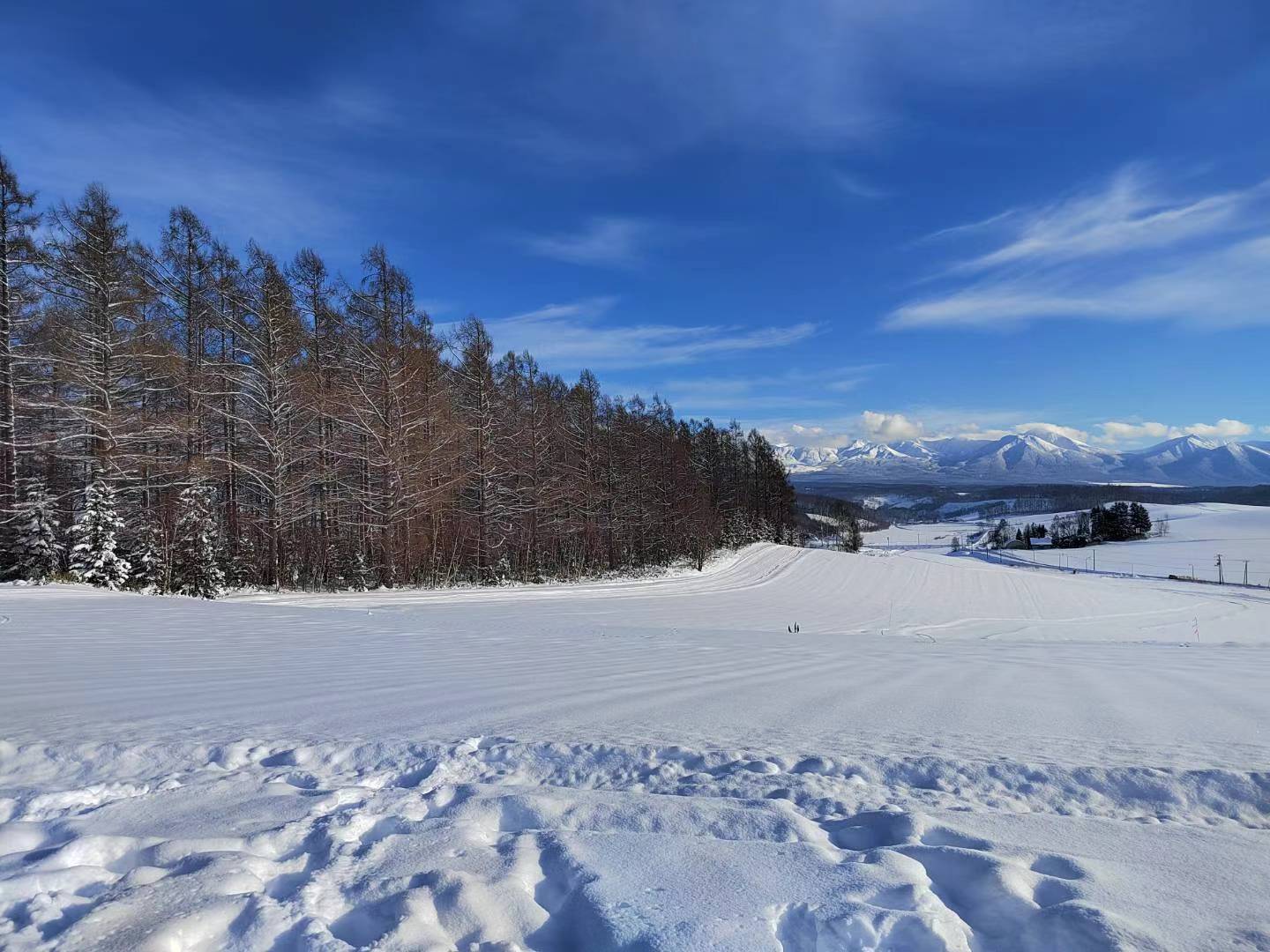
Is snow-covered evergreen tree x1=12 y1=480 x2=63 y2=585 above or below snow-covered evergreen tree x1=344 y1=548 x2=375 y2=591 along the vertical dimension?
above

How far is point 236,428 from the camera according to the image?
60.6 ft

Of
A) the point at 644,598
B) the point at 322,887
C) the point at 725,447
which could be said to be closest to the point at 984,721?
the point at 322,887

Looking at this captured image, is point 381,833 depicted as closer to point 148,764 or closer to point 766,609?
point 148,764

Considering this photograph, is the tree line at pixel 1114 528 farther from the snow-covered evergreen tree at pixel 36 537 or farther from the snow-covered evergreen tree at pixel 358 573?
the snow-covered evergreen tree at pixel 36 537

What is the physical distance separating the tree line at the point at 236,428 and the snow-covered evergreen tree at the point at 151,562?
5cm

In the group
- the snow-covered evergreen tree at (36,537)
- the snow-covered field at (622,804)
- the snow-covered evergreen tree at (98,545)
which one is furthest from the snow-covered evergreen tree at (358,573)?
the snow-covered field at (622,804)

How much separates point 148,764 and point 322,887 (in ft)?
6.02

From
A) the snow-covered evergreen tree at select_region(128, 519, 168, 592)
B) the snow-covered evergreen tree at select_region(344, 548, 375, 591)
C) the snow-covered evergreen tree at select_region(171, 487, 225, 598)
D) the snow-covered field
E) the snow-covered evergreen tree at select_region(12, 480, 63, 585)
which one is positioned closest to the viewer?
the snow-covered field

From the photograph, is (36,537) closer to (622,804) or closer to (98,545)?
(98,545)

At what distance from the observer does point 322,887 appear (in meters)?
1.92

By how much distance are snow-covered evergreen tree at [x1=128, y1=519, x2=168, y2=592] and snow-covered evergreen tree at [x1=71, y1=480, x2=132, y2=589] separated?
0.32 metres

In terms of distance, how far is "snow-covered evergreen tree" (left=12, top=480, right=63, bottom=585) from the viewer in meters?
14.4

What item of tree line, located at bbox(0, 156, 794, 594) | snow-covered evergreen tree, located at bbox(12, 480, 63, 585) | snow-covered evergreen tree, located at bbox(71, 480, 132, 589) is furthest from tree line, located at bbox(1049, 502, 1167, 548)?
snow-covered evergreen tree, located at bbox(12, 480, 63, 585)

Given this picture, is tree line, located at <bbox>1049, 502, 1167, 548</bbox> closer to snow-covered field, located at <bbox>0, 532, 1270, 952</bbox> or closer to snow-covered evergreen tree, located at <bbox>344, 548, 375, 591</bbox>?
snow-covered evergreen tree, located at <bbox>344, 548, 375, 591</bbox>
